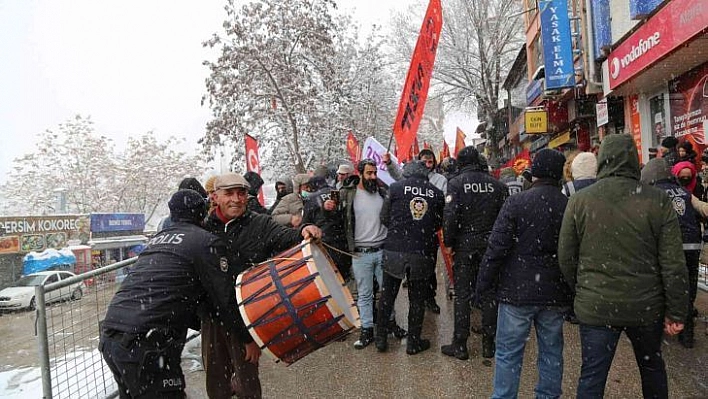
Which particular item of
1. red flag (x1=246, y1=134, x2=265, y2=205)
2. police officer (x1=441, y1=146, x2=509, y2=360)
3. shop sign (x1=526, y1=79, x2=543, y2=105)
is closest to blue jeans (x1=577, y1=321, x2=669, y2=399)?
police officer (x1=441, y1=146, x2=509, y2=360)

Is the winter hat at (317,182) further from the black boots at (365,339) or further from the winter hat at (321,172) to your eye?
the black boots at (365,339)

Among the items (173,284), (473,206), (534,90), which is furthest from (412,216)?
(534,90)

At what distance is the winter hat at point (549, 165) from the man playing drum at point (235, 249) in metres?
1.69

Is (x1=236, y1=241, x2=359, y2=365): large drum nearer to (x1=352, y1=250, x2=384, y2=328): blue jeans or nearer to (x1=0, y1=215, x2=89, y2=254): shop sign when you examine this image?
(x1=352, y1=250, x2=384, y2=328): blue jeans

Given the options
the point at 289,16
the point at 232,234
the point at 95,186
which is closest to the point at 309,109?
the point at 289,16

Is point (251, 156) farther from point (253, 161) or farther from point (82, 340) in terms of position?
point (82, 340)

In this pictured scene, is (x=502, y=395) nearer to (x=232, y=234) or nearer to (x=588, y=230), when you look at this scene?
(x=588, y=230)

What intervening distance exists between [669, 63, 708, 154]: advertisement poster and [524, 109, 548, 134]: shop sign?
23.9 feet

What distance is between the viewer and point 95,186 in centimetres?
4675

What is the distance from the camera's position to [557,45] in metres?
14.0

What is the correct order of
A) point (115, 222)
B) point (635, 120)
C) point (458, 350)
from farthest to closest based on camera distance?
point (115, 222), point (635, 120), point (458, 350)

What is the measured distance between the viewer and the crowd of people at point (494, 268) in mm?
2666

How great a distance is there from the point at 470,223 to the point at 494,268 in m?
1.36

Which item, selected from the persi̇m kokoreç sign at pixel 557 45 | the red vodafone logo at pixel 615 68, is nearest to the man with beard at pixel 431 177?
the red vodafone logo at pixel 615 68
